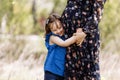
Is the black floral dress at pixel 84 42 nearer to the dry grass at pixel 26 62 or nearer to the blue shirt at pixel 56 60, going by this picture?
the blue shirt at pixel 56 60

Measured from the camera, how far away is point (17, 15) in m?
13.5

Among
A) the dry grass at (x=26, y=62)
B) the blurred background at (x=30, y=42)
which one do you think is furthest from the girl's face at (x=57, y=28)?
the blurred background at (x=30, y=42)

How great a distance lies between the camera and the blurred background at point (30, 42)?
360 inches

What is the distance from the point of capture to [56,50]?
17.7 feet

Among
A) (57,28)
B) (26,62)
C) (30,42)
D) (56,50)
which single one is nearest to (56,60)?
(56,50)

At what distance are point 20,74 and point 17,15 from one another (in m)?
4.84

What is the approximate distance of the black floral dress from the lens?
17.5 feet

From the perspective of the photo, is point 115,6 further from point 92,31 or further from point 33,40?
point 92,31

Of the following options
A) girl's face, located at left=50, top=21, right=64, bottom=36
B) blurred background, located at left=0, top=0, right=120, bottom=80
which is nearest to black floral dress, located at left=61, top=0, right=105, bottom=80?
girl's face, located at left=50, top=21, right=64, bottom=36

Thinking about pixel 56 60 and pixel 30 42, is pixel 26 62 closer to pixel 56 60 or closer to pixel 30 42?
pixel 30 42

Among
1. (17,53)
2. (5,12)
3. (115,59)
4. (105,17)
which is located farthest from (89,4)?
(5,12)

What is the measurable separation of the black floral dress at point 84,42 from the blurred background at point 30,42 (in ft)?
10.1

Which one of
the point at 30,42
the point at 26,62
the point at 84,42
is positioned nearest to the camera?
the point at 84,42

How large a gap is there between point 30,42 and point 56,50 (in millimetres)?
7984
